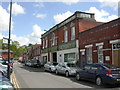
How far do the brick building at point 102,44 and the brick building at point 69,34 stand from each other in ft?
6.30

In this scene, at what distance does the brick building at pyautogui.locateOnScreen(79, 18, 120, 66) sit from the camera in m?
17.3

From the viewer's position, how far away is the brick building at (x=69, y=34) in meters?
25.8

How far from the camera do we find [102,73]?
38.0 feet

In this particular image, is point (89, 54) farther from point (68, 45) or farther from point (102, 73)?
point (102, 73)

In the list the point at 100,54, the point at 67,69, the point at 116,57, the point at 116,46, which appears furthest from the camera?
the point at 100,54

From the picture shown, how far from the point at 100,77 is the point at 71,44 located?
1550 centimetres

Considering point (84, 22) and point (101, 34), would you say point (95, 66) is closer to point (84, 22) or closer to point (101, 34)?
point (101, 34)

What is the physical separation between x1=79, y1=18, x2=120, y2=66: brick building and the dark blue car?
506cm

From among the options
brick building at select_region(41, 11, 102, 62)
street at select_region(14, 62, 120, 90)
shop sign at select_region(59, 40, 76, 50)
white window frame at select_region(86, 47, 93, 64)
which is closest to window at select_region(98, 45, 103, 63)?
white window frame at select_region(86, 47, 93, 64)

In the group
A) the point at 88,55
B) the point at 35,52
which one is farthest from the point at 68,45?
the point at 35,52

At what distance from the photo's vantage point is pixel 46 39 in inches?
1666

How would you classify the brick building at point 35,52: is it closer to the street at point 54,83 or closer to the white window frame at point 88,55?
the white window frame at point 88,55

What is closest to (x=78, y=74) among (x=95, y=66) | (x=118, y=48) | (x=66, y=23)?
(x=95, y=66)

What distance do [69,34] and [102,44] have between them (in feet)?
31.7
